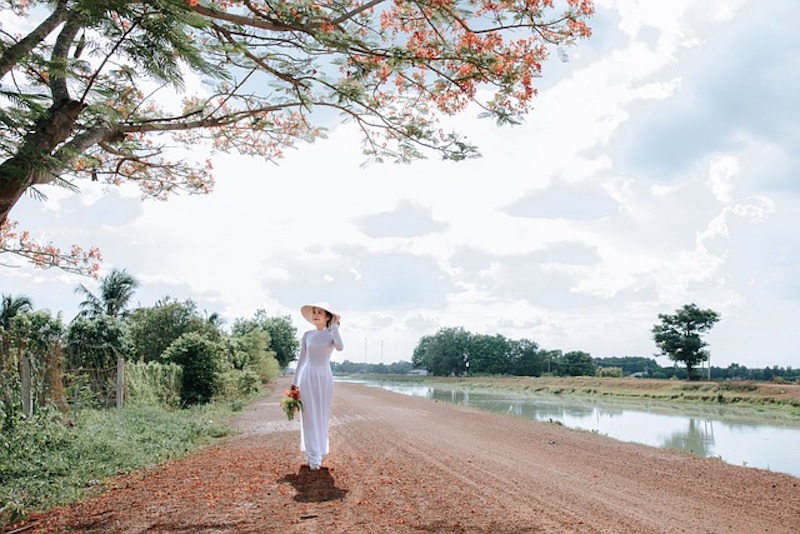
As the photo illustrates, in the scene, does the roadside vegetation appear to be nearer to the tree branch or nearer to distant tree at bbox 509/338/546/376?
the tree branch

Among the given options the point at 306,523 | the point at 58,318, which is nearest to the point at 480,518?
the point at 306,523

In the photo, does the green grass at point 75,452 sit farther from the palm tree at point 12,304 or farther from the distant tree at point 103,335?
the palm tree at point 12,304

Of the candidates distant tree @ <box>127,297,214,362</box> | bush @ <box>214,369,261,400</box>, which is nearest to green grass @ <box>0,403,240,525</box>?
bush @ <box>214,369,261,400</box>

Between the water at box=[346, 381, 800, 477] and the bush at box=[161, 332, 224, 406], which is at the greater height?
the bush at box=[161, 332, 224, 406]

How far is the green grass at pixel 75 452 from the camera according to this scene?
618cm

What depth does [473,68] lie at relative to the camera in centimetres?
684

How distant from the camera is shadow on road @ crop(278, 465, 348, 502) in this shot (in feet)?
18.4

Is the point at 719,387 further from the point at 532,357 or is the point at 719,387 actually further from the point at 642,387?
the point at 532,357

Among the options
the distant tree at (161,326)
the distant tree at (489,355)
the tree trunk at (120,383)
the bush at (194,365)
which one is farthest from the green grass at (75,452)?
the distant tree at (489,355)

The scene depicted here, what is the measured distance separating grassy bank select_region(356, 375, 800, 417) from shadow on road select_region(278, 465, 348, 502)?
30.2 metres

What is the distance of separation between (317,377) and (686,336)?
56.5 meters

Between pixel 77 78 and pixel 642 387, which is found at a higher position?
pixel 77 78

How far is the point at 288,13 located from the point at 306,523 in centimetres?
492

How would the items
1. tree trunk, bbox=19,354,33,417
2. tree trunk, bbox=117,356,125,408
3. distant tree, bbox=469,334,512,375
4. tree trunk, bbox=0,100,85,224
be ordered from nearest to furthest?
tree trunk, bbox=0,100,85,224 → tree trunk, bbox=19,354,33,417 → tree trunk, bbox=117,356,125,408 → distant tree, bbox=469,334,512,375
